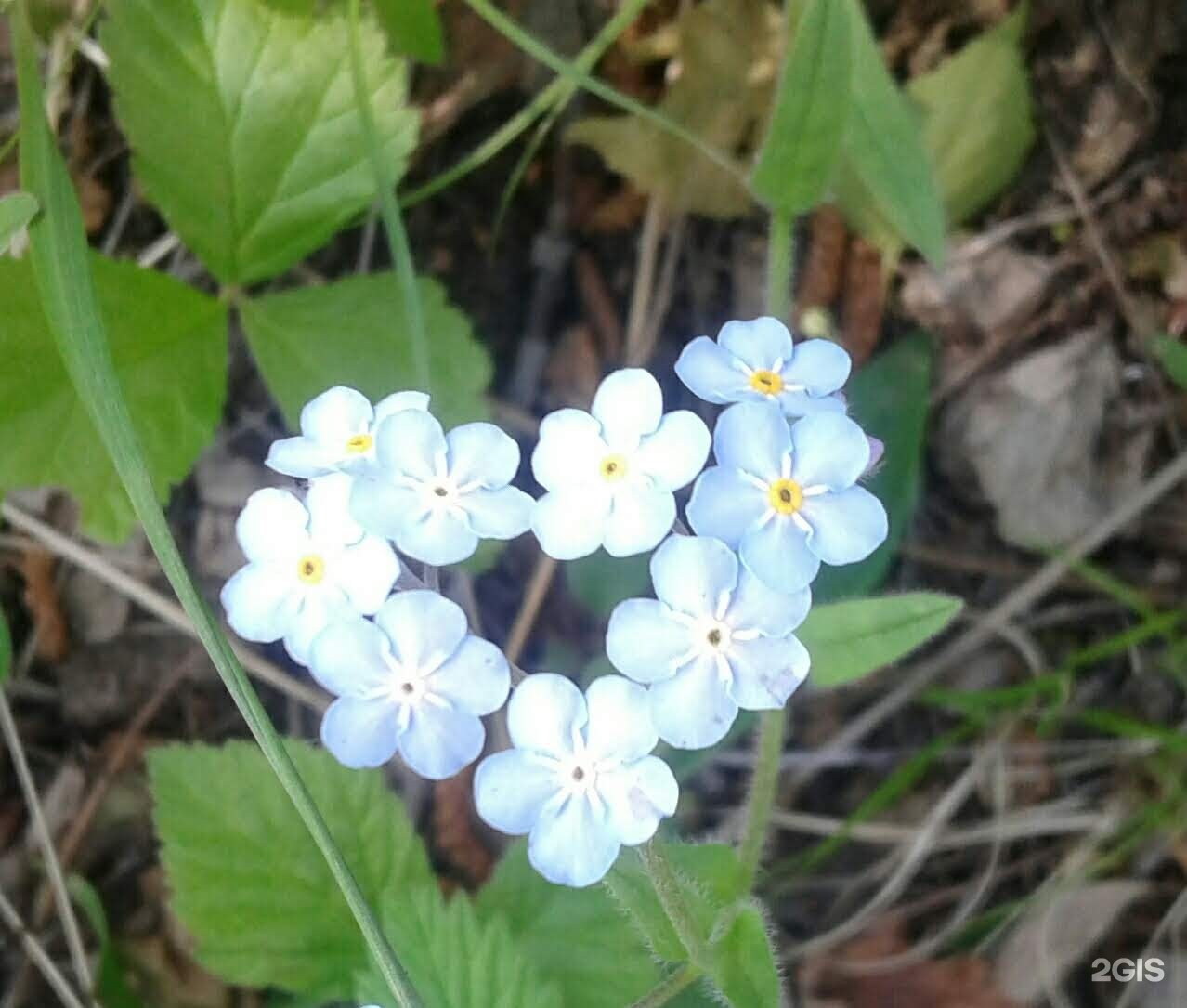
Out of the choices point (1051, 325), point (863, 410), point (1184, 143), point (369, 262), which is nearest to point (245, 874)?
point (369, 262)

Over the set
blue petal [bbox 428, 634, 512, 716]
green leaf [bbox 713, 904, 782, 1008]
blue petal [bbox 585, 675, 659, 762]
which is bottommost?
green leaf [bbox 713, 904, 782, 1008]

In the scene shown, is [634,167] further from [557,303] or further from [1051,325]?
[1051,325]

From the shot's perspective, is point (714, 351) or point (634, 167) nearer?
point (714, 351)

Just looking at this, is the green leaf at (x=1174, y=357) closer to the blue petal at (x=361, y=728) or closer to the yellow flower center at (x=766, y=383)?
the yellow flower center at (x=766, y=383)

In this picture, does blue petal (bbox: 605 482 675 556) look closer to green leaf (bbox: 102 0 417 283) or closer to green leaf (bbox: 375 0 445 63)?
green leaf (bbox: 102 0 417 283)

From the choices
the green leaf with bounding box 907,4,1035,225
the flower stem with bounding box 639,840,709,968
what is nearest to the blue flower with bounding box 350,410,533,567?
the flower stem with bounding box 639,840,709,968

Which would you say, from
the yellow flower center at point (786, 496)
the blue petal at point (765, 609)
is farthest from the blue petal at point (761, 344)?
the blue petal at point (765, 609)
